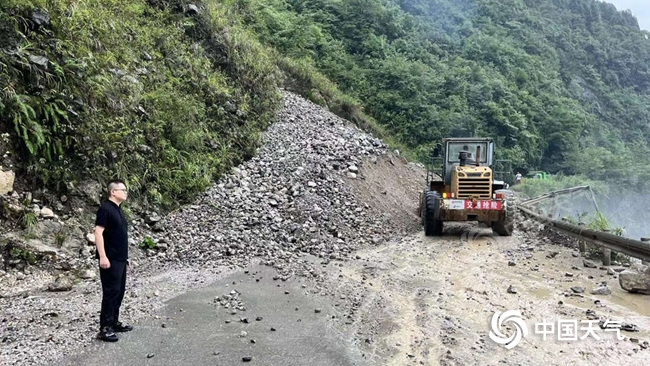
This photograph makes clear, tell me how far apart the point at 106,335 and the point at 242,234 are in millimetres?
4248

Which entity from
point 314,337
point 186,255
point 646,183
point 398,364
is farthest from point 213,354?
point 646,183

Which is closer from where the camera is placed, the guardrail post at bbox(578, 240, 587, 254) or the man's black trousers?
the man's black trousers

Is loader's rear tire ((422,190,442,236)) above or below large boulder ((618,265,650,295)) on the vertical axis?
below

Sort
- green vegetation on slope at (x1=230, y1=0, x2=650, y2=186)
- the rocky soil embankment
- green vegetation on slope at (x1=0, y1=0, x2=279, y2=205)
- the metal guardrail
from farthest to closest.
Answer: green vegetation on slope at (x1=230, y1=0, x2=650, y2=186) < green vegetation on slope at (x1=0, y1=0, x2=279, y2=205) < the metal guardrail < the rocky soil embankment

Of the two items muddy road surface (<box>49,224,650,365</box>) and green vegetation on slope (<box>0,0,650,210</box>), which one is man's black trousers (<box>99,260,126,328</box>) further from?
green vegetation on slope (<box>0,0,650,210</box>)

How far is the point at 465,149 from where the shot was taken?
1234cm

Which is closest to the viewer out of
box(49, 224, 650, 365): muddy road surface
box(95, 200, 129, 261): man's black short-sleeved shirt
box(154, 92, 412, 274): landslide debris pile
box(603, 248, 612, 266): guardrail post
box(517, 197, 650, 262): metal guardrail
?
box(49, 224, 650, 365): muddy road surface

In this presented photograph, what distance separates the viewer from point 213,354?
4418 millimetres

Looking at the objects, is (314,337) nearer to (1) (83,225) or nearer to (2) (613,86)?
(1) (83,225)

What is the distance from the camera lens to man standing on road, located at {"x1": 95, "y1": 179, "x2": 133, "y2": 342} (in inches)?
179

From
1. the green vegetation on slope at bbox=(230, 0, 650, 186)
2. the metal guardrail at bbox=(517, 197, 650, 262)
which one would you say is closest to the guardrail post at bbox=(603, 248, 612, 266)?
the metal guardrail at bbox=(517, 197, 650, 262)

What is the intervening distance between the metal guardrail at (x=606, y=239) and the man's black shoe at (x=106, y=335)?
6960 mm

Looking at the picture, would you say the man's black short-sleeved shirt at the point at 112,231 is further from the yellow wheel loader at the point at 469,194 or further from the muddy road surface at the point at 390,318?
the yellow wheel loader at the point at 469,194

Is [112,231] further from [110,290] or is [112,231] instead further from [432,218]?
[432,218]
